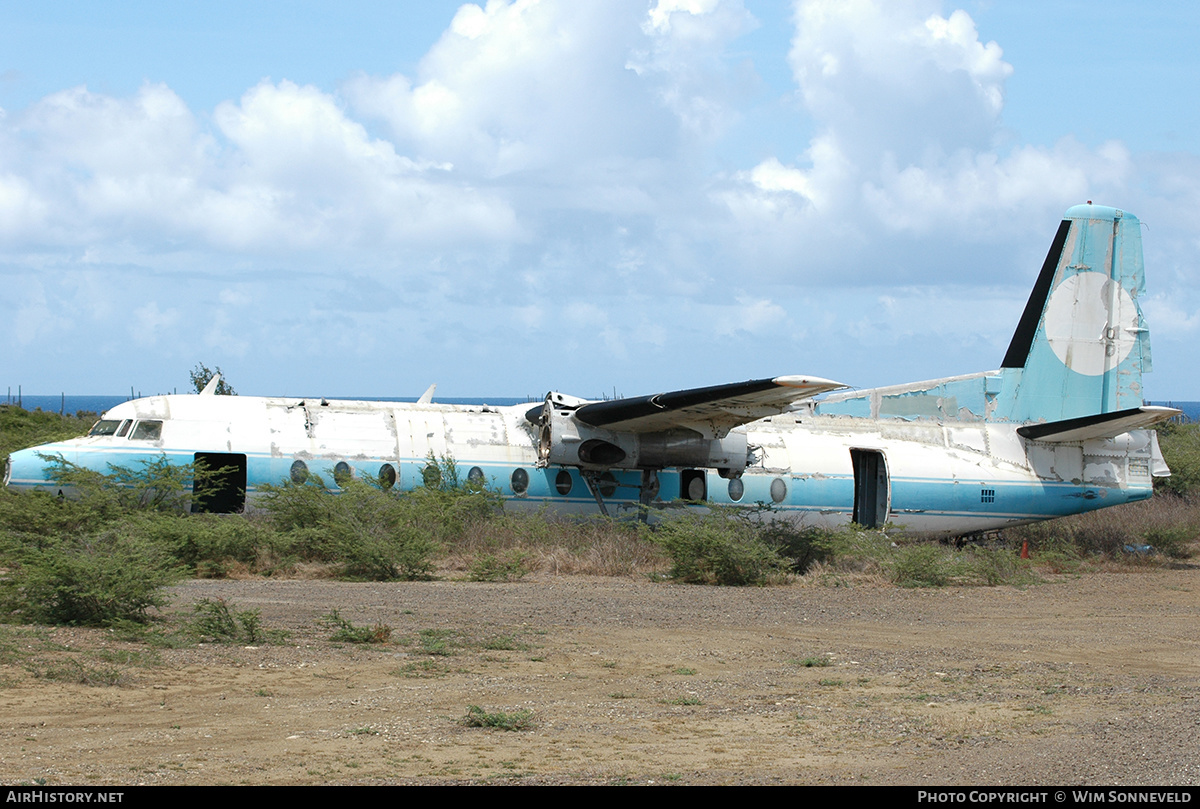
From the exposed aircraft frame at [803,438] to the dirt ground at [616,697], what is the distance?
194 inches

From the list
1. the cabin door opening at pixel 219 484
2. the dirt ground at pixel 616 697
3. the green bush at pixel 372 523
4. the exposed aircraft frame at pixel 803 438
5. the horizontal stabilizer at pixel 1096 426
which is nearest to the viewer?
the dirt ground at pixel 616 697

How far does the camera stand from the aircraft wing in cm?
1642

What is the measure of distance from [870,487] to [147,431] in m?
12.5

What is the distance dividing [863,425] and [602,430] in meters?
5.52

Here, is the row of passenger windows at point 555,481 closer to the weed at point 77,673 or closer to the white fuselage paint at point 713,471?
the white fuselage paint at point 713,471

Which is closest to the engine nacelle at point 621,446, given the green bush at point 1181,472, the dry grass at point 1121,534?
the dry grass at point 1121,534

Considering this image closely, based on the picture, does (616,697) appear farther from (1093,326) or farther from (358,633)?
(1093,326)

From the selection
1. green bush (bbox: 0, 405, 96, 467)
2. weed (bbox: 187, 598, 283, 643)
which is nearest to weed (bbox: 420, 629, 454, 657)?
weed (bbox: 187, 598, 283, 643)

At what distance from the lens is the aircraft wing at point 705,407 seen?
16.4 meters

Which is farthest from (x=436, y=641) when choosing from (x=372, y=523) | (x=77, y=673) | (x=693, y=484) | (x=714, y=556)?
(x=693, y=484)

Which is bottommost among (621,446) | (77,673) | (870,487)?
(77,673)

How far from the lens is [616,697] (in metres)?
8.48

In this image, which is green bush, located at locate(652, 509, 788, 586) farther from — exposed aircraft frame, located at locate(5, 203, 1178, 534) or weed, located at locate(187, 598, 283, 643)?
weed, located at locate(187, 598, 283, 643)
